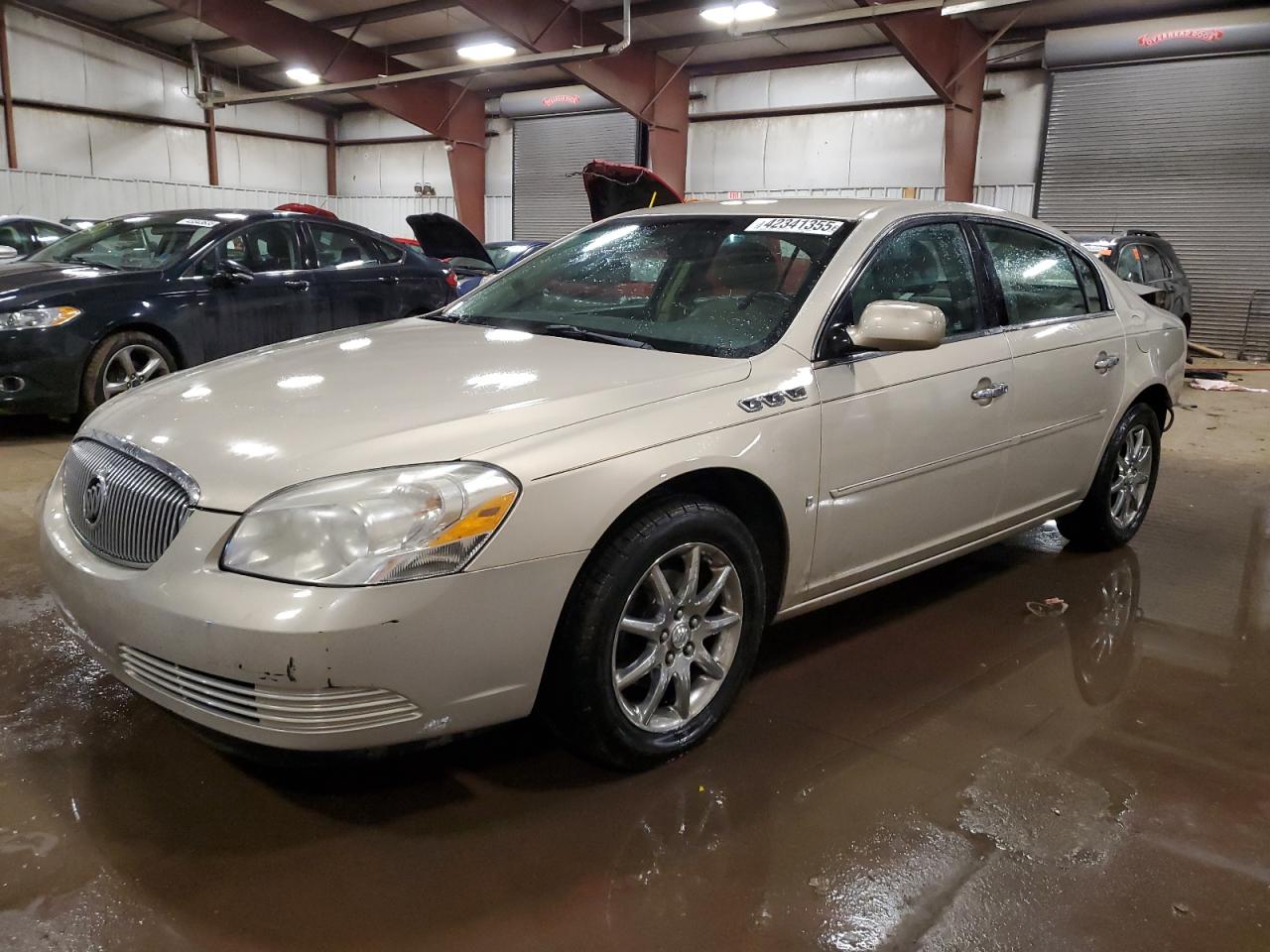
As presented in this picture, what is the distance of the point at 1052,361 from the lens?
3.32m

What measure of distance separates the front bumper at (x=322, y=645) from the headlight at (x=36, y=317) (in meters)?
4.01

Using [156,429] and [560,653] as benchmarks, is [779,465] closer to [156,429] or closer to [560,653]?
[560,653]

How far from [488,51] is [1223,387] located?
1106 centimetres

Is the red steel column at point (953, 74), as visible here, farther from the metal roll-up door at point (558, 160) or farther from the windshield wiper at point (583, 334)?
the windshield wiper at point (583, 334)

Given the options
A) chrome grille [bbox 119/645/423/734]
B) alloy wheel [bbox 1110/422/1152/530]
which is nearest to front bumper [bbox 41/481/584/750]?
chrome grille [bbox 119/645/423/734]

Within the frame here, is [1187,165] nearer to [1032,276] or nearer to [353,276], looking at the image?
[353,276]

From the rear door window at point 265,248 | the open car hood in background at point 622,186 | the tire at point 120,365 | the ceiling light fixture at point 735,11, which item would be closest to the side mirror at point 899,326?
the open car hood in background at point 622,186

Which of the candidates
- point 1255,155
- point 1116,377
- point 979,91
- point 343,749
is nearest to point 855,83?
point 979,91

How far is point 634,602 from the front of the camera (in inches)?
89.8

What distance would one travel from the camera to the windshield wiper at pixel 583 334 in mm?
2643

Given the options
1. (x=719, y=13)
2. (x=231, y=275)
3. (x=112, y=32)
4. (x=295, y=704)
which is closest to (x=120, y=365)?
(x=231, y=275)

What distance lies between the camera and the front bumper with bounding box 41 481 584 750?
1801 mm

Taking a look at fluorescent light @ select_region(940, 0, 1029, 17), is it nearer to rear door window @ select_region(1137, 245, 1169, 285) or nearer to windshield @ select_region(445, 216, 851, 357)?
rear door window @ select_region(1137, 245, 1169, 285)

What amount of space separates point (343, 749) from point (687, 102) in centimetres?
1628
